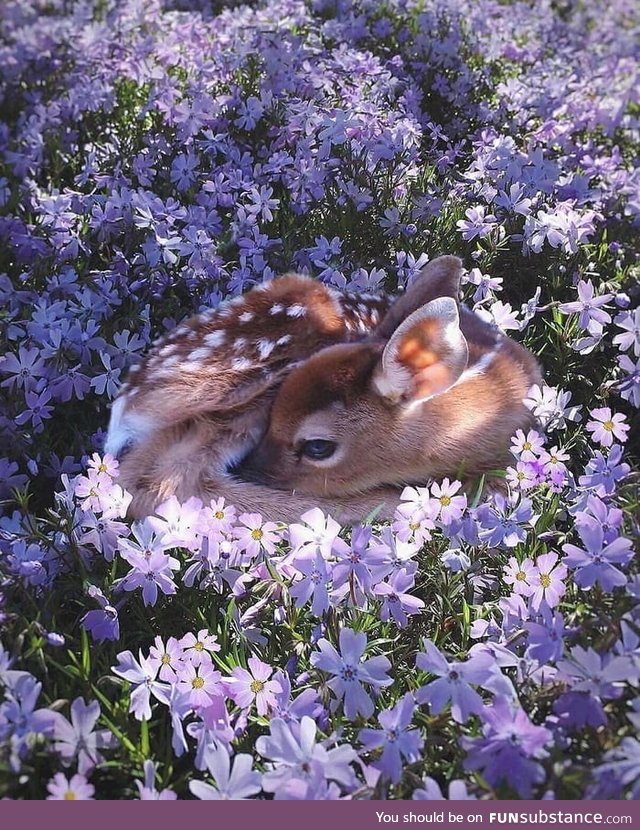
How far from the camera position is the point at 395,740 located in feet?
5.57

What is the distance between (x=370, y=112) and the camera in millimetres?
3881

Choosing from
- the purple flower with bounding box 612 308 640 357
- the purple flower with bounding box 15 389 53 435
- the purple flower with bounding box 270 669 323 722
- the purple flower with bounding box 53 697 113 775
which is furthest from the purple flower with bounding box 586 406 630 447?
the purple flower with bounding box 15 389 53 435

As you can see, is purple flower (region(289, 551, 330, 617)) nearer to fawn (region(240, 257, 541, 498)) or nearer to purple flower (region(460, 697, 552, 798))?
purple flower (region(460, 697, 552, 798))

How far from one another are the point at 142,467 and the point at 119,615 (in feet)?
2.16

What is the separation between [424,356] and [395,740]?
4.13ft

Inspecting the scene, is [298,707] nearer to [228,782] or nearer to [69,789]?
[228,782]

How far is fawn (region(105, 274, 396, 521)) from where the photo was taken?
107 inches

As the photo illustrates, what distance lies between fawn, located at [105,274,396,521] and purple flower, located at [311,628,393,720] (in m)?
0.85

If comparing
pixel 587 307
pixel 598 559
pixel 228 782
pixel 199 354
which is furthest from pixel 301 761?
pixel 587 307

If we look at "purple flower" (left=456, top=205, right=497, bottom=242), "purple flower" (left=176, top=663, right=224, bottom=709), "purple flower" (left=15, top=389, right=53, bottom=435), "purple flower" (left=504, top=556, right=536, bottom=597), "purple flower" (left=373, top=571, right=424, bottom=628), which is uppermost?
"purple flower" (left=456, top=205, right=497, bottom=242)

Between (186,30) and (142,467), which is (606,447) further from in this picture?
(186,30)

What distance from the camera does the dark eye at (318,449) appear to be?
2.76 metres

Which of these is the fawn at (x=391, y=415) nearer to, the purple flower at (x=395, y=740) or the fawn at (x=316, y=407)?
the fawn at (x=316, y=407)
